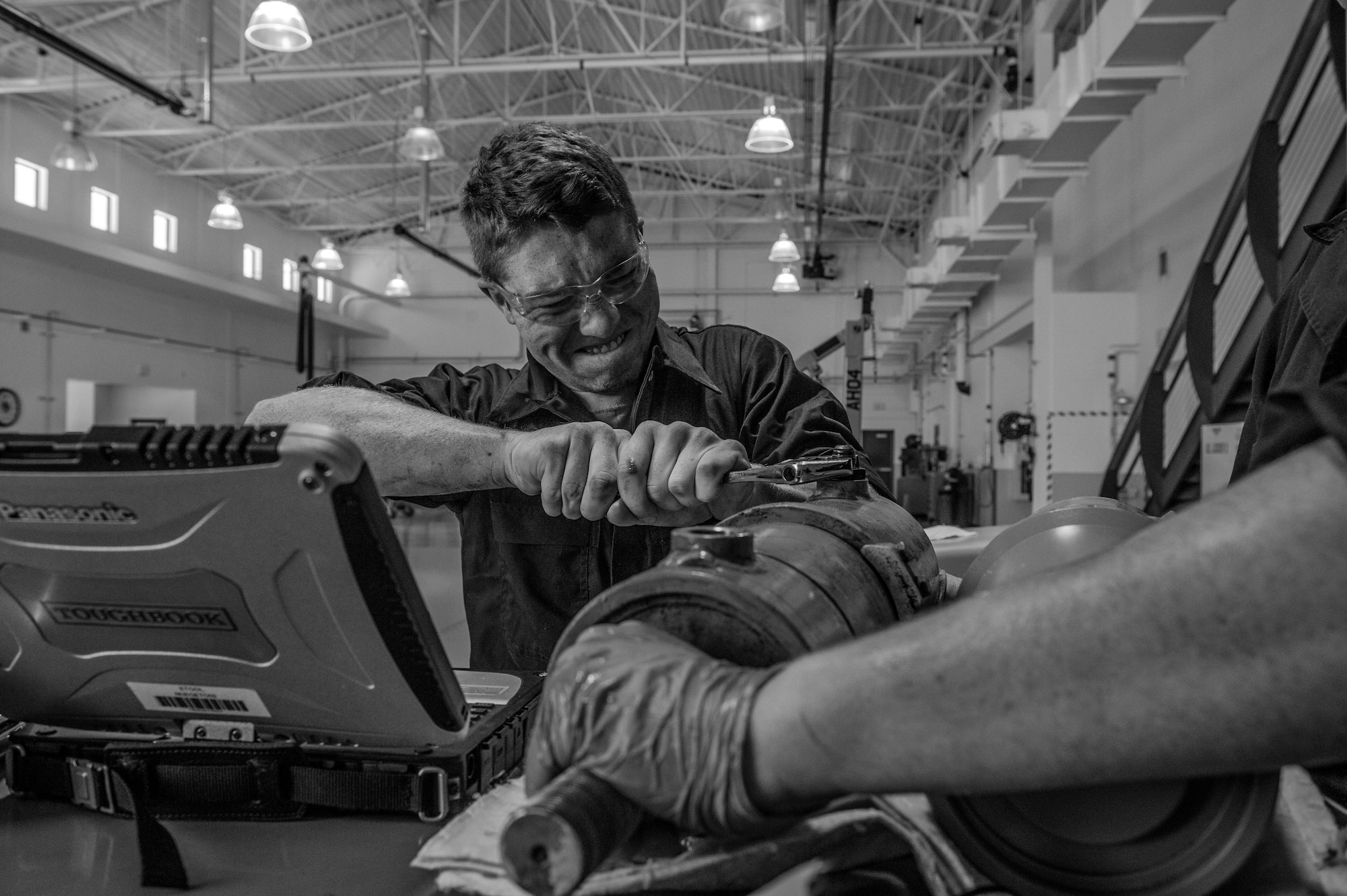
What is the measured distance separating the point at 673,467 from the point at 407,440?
0.54 m

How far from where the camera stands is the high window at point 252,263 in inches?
638

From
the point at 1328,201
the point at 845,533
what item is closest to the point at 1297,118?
the point at 1328,201

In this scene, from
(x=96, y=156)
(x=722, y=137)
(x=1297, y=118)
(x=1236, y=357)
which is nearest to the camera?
(x=1297, y=118)

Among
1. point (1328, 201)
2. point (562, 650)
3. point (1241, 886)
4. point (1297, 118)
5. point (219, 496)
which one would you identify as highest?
point (1297, 118)

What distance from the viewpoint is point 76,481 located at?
84cm

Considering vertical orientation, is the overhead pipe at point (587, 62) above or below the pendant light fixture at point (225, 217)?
above

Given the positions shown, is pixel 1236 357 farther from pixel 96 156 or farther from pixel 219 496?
pixel 96 156

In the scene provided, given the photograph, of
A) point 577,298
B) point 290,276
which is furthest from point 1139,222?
point 290,276

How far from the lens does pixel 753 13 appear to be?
224 inches

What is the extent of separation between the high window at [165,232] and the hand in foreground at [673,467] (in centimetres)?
1508

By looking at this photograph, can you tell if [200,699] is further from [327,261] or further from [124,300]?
[124,300]

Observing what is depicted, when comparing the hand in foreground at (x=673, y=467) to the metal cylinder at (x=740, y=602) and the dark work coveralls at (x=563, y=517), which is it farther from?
the dark work coveralls at (x=563, y=517)

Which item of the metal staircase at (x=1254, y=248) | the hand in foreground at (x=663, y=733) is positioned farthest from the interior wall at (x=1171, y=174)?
the hand in foreground at (x=663, y=733)

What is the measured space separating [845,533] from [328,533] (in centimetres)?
54
